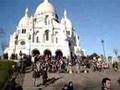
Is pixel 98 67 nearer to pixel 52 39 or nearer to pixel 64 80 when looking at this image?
pixel 64 80

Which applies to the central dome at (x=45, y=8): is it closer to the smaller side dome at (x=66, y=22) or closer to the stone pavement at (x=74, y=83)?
the smaller side dome at (x=66, y=22)

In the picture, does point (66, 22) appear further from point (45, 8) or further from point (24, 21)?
point (24, 21)

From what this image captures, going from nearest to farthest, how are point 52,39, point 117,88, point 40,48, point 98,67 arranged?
1. point 117,88
2. point 98,67
3. point 40,48
4. point 52,39

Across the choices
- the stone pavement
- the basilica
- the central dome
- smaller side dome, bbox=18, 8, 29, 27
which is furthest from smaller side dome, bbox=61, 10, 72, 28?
the stone pavement

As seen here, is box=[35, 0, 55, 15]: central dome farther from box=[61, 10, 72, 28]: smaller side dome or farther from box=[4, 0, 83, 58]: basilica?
box=[61, 10, 72, 28]: smaller side dome

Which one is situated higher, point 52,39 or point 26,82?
point 52,39

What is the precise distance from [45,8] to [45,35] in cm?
1046

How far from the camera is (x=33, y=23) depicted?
76.2 meters

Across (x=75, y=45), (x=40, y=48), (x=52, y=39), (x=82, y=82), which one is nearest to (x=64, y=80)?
(x=82, y=82)

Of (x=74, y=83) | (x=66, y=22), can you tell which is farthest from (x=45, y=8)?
(x=74, y=83)

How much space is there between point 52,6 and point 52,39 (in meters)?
14.2

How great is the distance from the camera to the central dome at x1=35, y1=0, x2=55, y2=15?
8166 cm

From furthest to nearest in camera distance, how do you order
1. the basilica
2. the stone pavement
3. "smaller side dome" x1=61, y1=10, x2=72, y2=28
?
"smaller side dome" x1=61, y1=10, x2=72, y2=28
the basilica
the stone pavement

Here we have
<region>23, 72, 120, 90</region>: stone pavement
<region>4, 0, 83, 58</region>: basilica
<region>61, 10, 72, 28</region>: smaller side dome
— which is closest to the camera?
<region>23, 72, 120, 90</region>: stone pavement
